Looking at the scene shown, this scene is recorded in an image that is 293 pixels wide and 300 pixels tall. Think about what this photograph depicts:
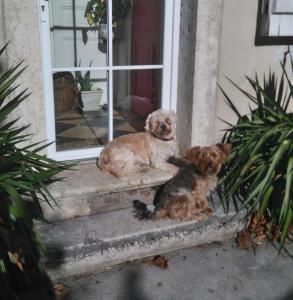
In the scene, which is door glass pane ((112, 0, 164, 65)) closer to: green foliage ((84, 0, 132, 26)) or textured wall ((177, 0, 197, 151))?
green foliage ((84, 0, 132, 26))

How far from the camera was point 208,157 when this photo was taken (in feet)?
10.8

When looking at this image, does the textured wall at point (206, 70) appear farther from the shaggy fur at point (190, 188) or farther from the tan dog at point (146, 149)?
the shaggy fur at point (190, 188)

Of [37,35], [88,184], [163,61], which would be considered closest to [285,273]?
[88,184]

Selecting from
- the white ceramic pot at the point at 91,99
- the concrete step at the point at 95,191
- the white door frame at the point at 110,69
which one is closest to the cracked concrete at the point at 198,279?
the concrete step at the point at 95,191

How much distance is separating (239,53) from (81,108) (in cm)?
248

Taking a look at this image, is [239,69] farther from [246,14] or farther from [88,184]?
[88,184]

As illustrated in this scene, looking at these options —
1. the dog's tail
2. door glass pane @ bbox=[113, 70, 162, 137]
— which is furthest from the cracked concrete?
door glass pane @ bbox=[113, 70, 162, 137]

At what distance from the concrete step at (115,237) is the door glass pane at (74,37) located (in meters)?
3.02

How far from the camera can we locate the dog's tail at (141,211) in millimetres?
3480

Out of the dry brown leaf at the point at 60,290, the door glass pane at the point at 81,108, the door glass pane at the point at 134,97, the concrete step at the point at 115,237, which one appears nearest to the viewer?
the dry brown leaf at the point at 60,290

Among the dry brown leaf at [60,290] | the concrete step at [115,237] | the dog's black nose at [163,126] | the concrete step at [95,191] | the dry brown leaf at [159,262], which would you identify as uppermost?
the dog's black nose at [163,126]

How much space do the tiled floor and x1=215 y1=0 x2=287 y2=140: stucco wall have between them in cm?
128

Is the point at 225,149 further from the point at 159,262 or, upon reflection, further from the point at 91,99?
the point at 91,99

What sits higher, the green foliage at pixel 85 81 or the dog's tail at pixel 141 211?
the green foliage at pixel 85 81
